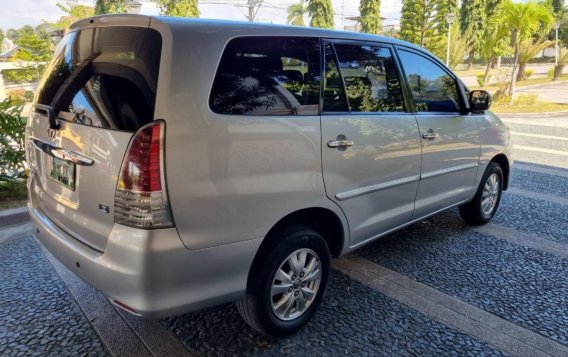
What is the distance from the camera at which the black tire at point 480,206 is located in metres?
4.11

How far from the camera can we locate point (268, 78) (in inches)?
85.7

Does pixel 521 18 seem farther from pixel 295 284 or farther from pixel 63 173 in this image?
pixel 63 173

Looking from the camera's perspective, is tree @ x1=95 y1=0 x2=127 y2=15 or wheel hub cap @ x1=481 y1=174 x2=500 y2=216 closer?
wheel hub cap @ x1=481 y1=174 x2=500 y2=216

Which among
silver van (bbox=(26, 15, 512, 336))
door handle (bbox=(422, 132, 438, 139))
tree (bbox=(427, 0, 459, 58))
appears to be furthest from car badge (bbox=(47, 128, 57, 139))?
tree (bbox=(427, 0, 459, 58))

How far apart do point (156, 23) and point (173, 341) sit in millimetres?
1769

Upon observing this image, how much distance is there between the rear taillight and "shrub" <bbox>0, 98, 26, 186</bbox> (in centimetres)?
379

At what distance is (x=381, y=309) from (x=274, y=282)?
0.89 metres

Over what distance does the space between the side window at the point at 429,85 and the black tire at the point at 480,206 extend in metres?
0.94

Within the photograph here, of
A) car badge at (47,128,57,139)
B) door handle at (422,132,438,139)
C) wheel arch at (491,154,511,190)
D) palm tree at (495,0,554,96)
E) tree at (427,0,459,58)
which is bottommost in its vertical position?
wheel arch at (491,154,511,190)

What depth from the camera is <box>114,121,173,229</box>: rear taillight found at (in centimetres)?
177

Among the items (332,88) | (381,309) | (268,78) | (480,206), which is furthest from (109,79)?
(480,206)

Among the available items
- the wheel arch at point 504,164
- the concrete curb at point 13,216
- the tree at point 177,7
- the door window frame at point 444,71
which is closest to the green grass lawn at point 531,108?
the wheel arch at point 504,164

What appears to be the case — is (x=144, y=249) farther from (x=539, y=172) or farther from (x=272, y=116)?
(x=539, y=172)

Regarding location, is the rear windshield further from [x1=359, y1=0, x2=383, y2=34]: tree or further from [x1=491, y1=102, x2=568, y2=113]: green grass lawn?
[x1=359, y1=0, x2=383, y2=34]: tree
